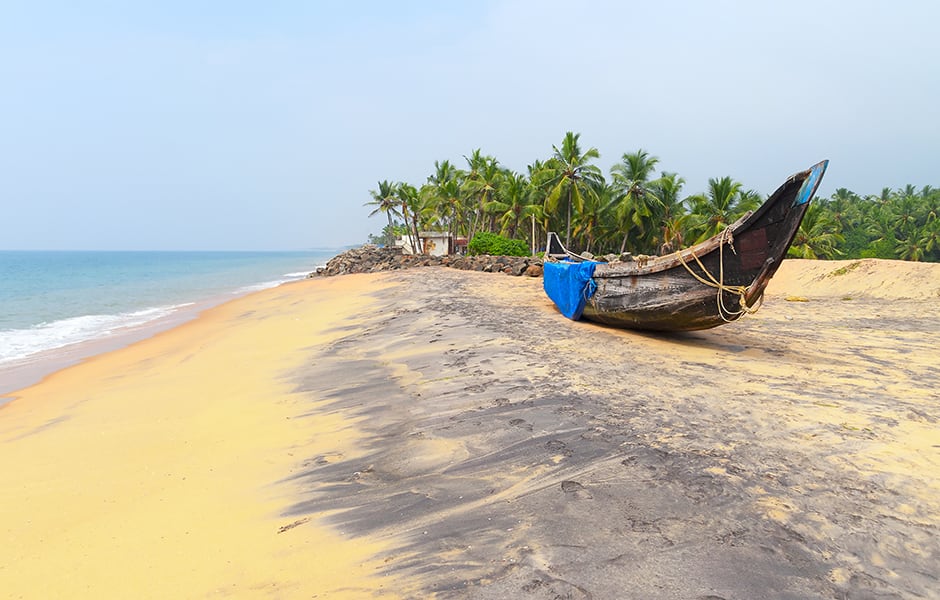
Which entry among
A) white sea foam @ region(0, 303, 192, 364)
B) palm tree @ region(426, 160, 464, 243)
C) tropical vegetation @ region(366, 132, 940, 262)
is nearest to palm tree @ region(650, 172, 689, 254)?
tropical vegetation @ region(366, 132, 940, 262)

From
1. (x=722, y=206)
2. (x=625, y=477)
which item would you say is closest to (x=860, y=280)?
(x=722, y=206)

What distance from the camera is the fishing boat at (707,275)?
6801 millimetres

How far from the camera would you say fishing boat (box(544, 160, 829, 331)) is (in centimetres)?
680

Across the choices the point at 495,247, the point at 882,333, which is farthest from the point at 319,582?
the point at 495,247

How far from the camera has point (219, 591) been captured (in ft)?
9.37

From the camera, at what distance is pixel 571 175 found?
32.6 meters

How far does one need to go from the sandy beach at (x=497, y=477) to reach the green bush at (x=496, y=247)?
2255 centimetres

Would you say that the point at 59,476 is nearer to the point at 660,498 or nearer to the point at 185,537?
the point at 185,537

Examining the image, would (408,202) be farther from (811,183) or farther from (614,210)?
(811,183)

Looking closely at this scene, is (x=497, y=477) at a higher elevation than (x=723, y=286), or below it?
below

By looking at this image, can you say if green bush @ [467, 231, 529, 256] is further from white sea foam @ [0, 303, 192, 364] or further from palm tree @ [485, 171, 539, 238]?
white sea foam @ [0, 303, 192, 364]

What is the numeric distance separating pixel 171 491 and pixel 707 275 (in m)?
7.21

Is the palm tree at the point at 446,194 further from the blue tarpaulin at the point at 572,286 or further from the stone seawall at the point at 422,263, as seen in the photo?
the blue tarpaulin at the point at 572,286

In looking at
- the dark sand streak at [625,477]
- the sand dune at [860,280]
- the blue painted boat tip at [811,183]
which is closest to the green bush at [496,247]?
the sand dune at [860,280]
